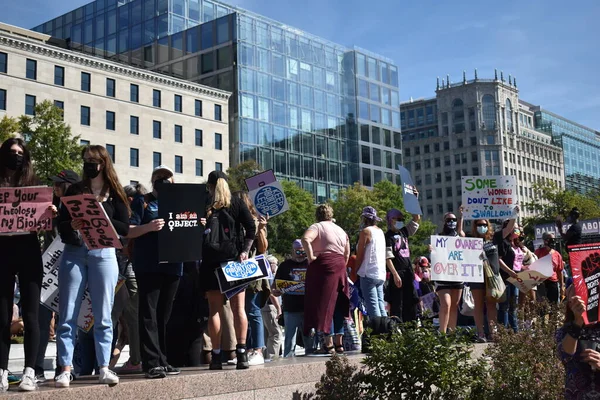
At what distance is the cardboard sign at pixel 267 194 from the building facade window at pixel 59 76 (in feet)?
182

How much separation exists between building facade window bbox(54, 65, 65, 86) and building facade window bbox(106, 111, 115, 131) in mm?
4883

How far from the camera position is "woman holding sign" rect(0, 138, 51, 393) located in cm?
590

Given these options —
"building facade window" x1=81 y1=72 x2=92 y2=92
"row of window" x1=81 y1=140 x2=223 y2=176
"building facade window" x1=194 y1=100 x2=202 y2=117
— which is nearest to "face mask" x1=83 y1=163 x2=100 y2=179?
"row of window" x1=81 y1=140 x2=223 y2=176

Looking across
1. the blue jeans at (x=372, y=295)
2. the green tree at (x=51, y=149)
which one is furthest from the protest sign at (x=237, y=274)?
the green tree at (x=51, y=149)

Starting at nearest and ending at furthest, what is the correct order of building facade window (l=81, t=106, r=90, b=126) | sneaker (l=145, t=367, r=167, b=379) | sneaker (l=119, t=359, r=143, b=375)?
sneaker (l=145, t=367, r=167, b=379) → sneaker (l=119, t=359, r=143, b=375) → building facade window (l=81, t=106, r=90, b=126)

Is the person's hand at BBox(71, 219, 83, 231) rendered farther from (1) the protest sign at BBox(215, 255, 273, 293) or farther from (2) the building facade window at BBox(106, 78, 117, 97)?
(2) the building facade window at BBox(106, 78, 117, 97)

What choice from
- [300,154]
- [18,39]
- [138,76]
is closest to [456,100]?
[300,154]

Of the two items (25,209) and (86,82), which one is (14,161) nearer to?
(25,209)

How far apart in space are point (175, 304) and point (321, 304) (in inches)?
71.7

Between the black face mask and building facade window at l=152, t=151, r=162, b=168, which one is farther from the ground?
building facade window at l=152, t=151, r=162, b=168

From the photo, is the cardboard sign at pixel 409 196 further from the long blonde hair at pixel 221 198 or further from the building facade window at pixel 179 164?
the building facade window at pixel 179 164

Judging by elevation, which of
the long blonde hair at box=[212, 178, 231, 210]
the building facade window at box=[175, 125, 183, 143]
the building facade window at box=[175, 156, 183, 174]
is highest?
the building facade window at box=[175, 125, 183, 143]

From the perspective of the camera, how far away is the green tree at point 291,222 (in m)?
61.3

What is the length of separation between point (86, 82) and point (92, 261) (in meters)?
62.3
